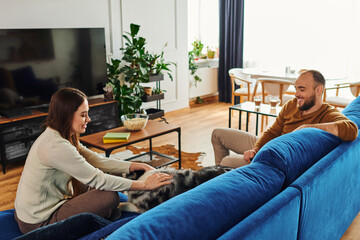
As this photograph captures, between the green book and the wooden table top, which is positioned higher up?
the green book

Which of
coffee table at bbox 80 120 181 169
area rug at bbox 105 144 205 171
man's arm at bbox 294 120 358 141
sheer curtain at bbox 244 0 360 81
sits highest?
sheer curtain at bbox 244 0 360 81

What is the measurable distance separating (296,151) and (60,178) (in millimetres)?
1128

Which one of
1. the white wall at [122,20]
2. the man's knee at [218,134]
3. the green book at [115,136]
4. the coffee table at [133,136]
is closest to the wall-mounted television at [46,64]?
the white wall at [122,20]

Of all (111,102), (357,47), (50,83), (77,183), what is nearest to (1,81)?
(50,83)

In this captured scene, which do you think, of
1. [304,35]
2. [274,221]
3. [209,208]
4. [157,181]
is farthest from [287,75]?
[209,208]

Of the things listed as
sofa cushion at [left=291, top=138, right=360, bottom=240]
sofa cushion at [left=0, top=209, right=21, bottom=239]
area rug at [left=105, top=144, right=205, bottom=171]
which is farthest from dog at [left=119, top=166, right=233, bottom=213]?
area rug at [left=105, top=144, right=205, bottom=171]

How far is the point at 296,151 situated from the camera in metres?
1.60

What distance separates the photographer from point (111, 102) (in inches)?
172

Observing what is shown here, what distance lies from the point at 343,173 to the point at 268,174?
24.8 inches

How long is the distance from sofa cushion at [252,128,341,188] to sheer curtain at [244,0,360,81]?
331cm

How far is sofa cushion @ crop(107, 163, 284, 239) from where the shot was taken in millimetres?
992

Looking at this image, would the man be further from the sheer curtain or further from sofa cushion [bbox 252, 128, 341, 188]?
the sheer curtain

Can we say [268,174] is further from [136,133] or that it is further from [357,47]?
[357,47]

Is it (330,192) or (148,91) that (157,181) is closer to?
(330,192)
